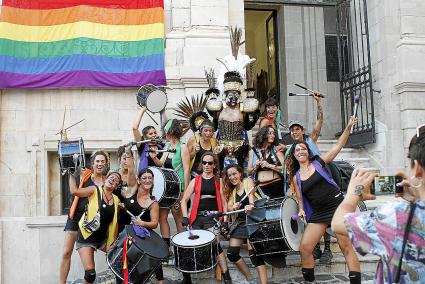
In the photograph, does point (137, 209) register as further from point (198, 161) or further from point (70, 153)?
point (198, 161)

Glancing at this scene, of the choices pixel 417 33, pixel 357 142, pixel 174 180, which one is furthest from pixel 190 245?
pixel 417 33

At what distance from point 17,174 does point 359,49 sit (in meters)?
8.74

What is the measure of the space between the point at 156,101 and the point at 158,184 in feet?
6.09

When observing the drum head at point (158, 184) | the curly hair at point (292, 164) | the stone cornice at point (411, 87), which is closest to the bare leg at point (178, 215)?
the drum head at point (158, 184)

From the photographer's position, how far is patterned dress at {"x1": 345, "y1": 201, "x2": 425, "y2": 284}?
88.2 inches

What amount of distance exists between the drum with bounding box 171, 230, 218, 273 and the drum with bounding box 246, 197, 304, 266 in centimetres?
52

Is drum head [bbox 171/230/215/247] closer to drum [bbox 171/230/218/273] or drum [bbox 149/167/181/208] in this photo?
drum [bbox 171/230/218/273]

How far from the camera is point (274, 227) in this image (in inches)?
240

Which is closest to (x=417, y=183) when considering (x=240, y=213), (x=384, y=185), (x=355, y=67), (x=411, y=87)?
(x=240, y=213)

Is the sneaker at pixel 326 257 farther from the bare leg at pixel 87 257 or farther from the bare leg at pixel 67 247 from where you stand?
the bare leg at pixel 67 247

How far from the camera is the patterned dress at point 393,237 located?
224cm

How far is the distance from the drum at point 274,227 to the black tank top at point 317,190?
1.07ft

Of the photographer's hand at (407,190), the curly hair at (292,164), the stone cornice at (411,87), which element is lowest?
the photographer's hand at (407,190)

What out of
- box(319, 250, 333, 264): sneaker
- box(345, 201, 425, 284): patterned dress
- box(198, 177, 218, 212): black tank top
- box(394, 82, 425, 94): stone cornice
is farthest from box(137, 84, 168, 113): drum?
box(345, 201, 425, 284): patterned dress
